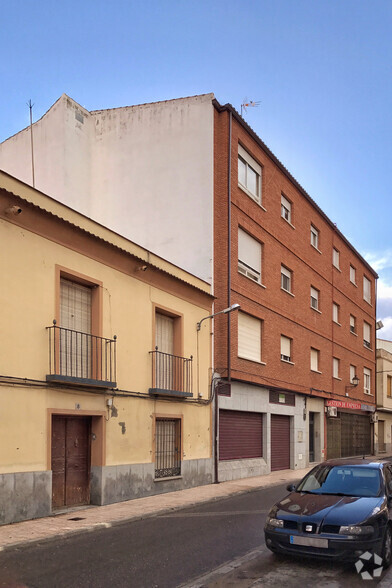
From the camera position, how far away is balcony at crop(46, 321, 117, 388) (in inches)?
454

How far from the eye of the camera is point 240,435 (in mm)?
19859

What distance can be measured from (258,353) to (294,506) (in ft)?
45.1

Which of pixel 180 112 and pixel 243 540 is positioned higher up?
pixel 180 112

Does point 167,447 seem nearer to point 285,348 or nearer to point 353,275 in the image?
point 285,348

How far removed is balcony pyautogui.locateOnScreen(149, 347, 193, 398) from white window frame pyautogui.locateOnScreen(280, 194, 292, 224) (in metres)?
9.65

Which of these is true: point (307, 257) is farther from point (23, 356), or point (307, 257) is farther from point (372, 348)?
point (23, 356)

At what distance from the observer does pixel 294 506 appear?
24.5 ft

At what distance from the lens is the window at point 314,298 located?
1069 inches

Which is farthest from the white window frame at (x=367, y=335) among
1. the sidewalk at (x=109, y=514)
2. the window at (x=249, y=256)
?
the sidewalk at (x=109, y=514)

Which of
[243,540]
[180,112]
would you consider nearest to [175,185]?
[180,112]

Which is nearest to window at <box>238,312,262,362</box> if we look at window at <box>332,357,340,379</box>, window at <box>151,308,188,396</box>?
window at <box>151,308,188,396</box>

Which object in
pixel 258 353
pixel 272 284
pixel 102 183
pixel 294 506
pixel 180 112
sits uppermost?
pixel 180 112

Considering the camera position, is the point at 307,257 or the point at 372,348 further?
the point at 372,348

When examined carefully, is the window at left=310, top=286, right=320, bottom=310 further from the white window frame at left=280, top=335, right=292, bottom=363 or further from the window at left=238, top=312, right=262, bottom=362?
the window at left=238, top=312, right=262, bottom=362
